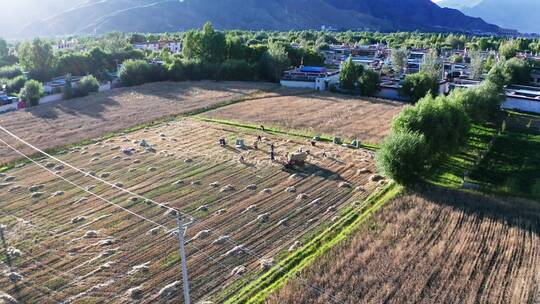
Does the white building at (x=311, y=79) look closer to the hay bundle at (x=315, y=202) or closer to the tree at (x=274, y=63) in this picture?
the tree at (x=274, y=63)

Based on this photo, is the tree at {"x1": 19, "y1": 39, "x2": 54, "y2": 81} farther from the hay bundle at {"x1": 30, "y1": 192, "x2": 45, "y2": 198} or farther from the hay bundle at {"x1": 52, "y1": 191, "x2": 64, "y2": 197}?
the hay bundle at {"x1": 52, "y1": 191, "x2": 64, "y2": 197}

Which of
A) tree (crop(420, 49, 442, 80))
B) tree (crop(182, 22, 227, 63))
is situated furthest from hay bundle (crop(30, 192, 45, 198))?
tree (crop(182, 22, 227, 63))

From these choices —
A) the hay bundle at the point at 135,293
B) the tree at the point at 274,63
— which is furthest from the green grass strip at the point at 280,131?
the tree at the point at 274,63

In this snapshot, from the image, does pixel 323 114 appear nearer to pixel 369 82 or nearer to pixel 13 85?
pixel 369 82

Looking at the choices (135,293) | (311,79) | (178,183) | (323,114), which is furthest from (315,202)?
(311,79)

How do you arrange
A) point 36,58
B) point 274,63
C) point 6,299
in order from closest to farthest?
point 6,299 → point 36,58 → point 274,63

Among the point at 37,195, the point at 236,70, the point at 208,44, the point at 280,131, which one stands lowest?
the point at 37,195

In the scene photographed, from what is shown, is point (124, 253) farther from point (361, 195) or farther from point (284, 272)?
point (361, 195)
